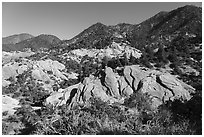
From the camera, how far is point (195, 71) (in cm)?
2455

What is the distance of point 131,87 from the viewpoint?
1944 cm

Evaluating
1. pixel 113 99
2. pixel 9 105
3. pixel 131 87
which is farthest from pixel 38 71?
pixel 113 99

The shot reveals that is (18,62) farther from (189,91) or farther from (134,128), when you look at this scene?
(134,128)

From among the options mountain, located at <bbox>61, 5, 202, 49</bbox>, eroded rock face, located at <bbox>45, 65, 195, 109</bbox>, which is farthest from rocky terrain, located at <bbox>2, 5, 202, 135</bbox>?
mountain, located at <bbox>61, 5, 202, 49</bbox>

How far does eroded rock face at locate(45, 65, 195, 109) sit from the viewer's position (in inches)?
670

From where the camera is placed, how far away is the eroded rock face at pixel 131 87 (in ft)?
55.9

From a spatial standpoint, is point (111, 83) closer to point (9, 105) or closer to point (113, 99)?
point (113, 99)

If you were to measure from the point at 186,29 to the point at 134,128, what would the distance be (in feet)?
234

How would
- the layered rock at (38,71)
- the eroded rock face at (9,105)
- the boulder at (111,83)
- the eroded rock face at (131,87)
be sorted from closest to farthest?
the eroded rock face at (131,87), the boulder at (111,83), the eroded rock face at (9,105), the layered rock at (38,71)

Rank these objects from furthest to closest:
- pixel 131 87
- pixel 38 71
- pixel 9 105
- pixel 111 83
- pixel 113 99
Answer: pixel 38 71
pixel 9 105
pixel 111 83
pixel 131 87
pixel 113 99

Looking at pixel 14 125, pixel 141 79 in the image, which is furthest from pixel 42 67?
pixel 141 79

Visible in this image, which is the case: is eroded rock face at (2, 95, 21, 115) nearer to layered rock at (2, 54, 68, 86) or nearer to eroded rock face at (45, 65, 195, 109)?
eroded rock face at (45, 65, 195, 109)

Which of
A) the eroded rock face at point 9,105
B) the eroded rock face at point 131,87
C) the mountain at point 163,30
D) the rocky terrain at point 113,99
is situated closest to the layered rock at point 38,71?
the rocky terrain at point 113,99

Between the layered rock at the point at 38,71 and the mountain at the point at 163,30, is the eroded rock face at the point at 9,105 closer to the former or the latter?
the layered rock at the point at 38,71
